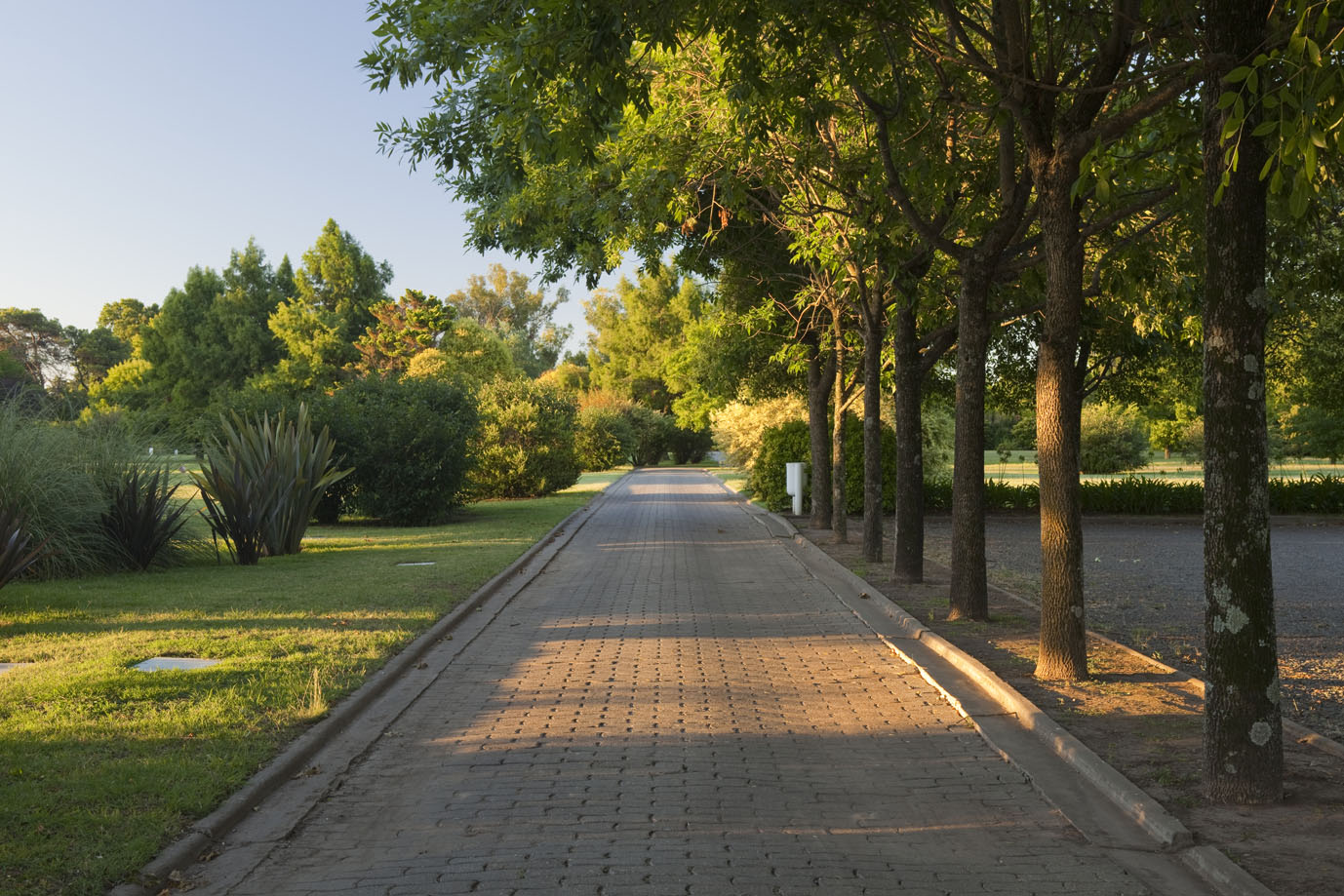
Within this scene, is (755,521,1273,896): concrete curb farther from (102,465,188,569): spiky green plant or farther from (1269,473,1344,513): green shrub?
(1269,473,1344,513): green shrub

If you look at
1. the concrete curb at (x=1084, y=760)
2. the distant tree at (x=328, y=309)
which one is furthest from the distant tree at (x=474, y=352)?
the concrete curb at (x=1084, y=760)

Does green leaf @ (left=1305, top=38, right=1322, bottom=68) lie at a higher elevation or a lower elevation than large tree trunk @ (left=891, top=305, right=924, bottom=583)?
Answer: higher

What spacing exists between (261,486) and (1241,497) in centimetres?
1559

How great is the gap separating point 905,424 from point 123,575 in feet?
35.4

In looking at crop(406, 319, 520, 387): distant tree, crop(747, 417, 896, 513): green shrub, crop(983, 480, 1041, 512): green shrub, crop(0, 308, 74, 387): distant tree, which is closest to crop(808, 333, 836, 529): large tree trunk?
crop(747, 417, 896, 513): green shrub

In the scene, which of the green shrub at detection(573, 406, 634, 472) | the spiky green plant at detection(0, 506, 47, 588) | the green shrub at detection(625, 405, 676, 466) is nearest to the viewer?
the spiky green plant at detection(0, 506, 47, 588)

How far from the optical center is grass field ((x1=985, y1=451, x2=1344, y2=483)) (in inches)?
1872

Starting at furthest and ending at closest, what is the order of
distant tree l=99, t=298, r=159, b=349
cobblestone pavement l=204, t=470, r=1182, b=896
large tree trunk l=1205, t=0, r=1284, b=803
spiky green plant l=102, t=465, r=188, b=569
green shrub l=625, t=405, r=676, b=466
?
distant tree l=99, t=298, r=159, b=349 < green shrub l=625, t=405, r=676, b=466 < spiky green plant l=102, t=465, r=188, b=569 < large tree trunk l=1205, t=0, r=1284, b=803 < cobblestone pavement l=204, t=470, r=1182, b=896

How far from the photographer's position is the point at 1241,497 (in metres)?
5.43

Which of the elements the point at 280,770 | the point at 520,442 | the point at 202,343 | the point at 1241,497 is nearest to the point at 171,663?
the point at 280,770

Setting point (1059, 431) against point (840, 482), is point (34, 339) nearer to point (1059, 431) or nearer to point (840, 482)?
point (840, 482)

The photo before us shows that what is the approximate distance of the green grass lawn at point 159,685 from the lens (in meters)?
4.93

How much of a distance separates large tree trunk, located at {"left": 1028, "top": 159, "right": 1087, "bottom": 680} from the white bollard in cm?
1868

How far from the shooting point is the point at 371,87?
7.72 m
